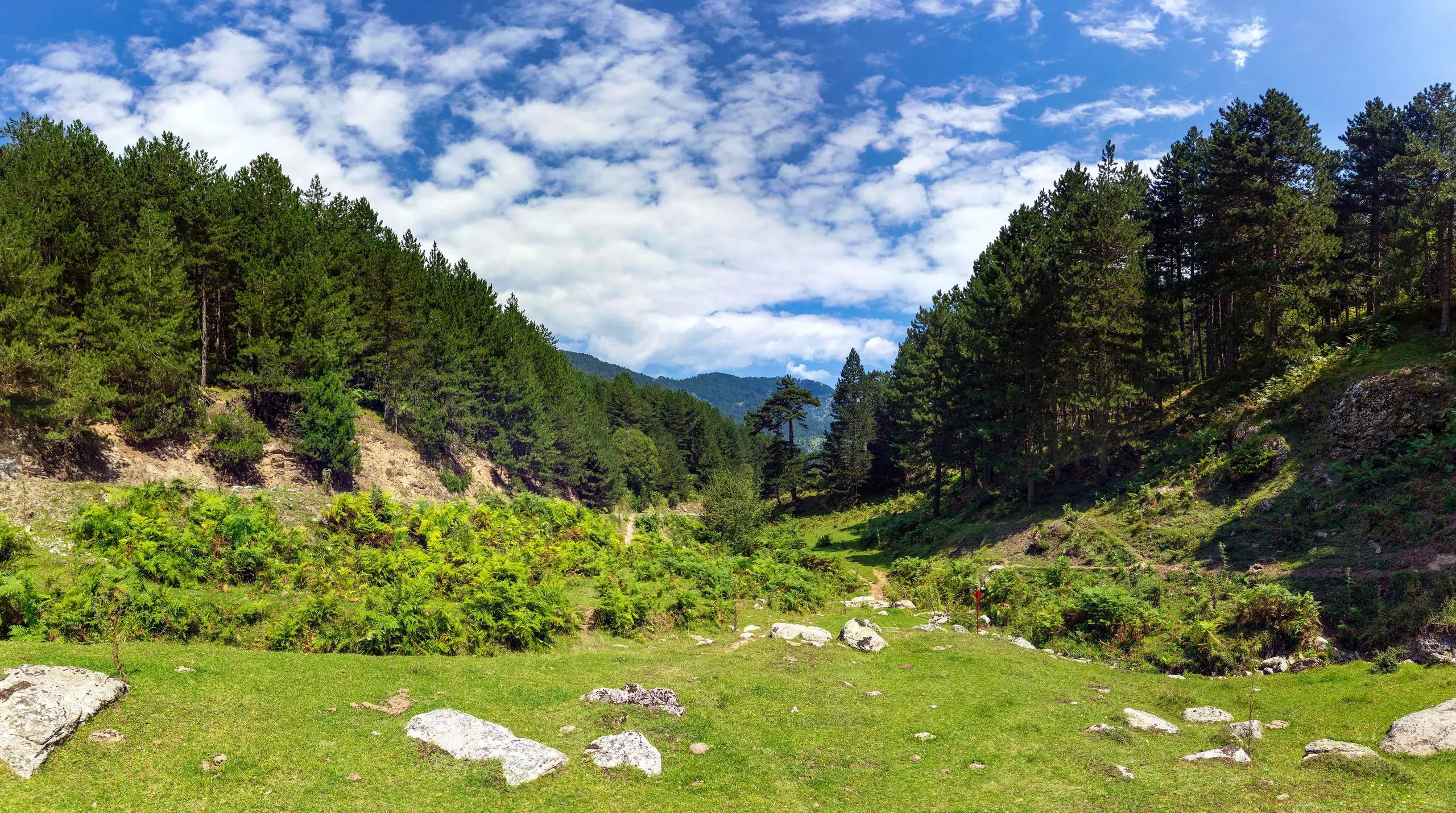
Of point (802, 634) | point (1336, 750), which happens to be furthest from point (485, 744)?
point (1336, 750)

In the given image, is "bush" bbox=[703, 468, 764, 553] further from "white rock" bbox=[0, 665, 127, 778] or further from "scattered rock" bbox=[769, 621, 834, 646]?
"white rock" bbox=[0, 665, 127, 778]

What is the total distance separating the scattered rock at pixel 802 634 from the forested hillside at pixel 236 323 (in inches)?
1229

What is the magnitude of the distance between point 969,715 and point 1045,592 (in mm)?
14069

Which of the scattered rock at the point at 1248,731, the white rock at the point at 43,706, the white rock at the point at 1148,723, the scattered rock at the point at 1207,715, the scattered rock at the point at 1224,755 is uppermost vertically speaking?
the white rock at the point at 43,706

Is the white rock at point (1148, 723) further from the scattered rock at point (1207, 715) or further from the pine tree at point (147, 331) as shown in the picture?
the pine tree at point (147, 331)

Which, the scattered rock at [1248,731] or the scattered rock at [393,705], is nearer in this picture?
the scattered rock at [393,705]

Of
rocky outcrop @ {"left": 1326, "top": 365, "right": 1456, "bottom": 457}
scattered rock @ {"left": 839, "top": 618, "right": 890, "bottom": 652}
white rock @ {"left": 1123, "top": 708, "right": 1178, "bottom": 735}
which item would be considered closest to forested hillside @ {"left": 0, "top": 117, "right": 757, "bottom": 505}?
scattered rock @ {"left": 839, "top": 618, "right": 890, "bottom": 652}

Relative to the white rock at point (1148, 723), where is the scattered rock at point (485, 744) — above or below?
above

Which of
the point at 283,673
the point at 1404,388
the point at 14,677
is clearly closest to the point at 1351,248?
the point at 1404,388

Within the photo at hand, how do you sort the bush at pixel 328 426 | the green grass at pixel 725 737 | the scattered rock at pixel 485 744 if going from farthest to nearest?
the bush at pixel 328 426
the scattered rock at pixel 485 744
the green grass at pixel 725 737

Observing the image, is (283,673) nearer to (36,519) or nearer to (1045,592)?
(36,519)

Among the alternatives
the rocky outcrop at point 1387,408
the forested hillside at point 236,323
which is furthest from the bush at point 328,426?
the rocky outcrop at point 1387,408

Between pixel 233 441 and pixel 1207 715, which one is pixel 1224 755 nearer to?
pixel 1207 715

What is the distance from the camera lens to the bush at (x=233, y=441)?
35875mm
